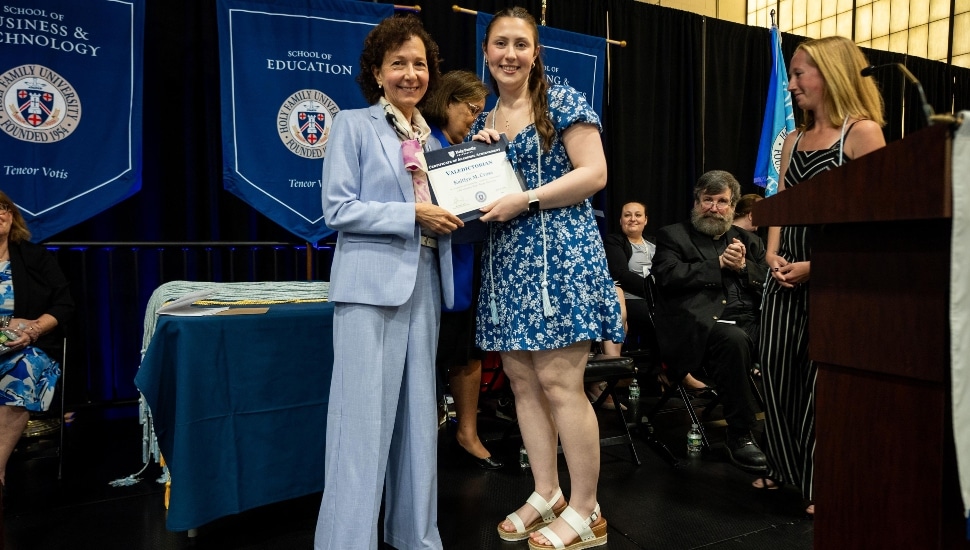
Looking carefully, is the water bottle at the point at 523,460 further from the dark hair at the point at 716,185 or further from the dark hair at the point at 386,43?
the dark hair at the point at 386,43

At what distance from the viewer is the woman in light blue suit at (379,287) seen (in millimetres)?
1876

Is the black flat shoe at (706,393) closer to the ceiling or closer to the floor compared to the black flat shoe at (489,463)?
closer to the ceiling

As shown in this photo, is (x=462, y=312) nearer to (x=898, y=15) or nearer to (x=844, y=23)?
(x=844, y=23)

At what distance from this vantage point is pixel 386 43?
1938mm

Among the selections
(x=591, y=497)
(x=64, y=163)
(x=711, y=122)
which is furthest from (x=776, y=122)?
(x=64, y=163)

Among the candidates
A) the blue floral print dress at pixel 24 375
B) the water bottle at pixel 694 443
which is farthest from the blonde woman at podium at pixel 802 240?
the blue floral print dress at pixel 24 375

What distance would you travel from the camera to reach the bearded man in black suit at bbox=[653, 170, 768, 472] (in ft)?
10.9

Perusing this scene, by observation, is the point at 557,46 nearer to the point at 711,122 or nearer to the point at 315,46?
the point at 315,46

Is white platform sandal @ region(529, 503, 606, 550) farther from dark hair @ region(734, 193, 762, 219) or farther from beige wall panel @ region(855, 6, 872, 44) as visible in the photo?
beige wall panel @ region(855, 6, 872, 44)

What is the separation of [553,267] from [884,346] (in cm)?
107

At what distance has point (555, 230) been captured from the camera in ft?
6.82

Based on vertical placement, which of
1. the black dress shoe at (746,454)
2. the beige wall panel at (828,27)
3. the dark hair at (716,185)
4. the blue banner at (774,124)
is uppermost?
the beige wall panel at (828,27)

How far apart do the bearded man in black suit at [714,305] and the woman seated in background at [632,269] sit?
1.59 feet

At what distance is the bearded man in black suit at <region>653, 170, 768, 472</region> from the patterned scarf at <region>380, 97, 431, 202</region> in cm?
191
